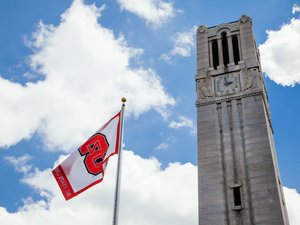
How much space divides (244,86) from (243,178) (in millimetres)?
9276

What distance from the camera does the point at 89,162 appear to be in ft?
63.2

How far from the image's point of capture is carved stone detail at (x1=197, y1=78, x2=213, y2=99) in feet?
132

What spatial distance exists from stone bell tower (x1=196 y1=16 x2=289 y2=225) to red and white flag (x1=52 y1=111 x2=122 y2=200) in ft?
52.6

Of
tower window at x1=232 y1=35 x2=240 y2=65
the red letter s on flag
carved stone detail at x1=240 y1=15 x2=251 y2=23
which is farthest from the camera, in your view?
carved stone detail at x1=240 y1=15 x2=251 y2=23

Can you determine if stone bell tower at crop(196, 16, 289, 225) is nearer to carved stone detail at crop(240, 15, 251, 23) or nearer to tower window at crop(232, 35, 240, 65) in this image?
tower window at crop(232, 35, 240, 65)

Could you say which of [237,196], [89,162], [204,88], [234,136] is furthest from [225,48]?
[89,162]

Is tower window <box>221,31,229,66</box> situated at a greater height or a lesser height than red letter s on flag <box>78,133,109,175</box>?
greater

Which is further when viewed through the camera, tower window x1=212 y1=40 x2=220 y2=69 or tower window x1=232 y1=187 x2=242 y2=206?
tower window x1=212 y1=40 x2=220 y2=69

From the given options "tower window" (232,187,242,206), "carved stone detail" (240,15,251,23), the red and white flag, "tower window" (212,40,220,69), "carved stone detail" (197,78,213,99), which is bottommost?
the red and white flag

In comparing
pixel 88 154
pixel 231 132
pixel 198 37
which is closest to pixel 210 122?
pixel 231 132

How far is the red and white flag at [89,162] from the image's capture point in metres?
18.8

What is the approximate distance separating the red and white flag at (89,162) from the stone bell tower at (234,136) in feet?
52.6

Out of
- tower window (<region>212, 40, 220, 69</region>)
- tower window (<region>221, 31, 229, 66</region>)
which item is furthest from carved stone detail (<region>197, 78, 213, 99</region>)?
Result: tower window (<region>221, 31, 229, 66</region>)

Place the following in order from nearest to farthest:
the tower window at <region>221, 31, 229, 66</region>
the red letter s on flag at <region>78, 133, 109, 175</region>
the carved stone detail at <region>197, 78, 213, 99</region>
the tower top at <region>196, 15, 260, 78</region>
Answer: the red letter s on flag at <region>78, 133, 109, 175</region> → the carved stone detail at <region>197, 78, 213, 99</region> → the tower top at <region>196, 15, 260, 78</region> → the tower window at <region>221, 31, 229, 66</region>
